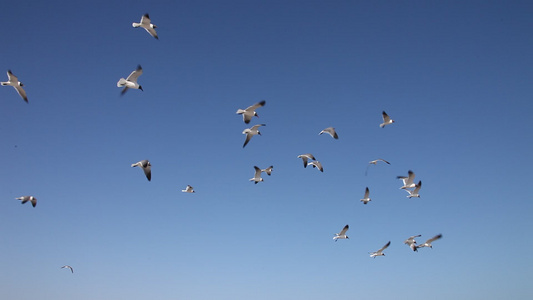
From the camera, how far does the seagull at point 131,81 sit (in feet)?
67.7

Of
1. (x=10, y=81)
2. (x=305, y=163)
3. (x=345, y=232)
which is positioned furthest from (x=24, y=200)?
(x=345, y=232)

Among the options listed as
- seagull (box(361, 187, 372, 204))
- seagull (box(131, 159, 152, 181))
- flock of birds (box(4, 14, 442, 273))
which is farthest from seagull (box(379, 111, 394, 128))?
seagull (box(131, 159, 152, 181))

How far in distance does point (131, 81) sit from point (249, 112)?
6.03 meters

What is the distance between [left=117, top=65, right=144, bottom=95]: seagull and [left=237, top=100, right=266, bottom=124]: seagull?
5187 mm

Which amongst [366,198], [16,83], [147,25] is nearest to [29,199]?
[16,83]

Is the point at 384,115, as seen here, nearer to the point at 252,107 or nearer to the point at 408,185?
the point at 408,185

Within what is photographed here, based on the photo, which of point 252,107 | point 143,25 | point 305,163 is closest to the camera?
point 143,25

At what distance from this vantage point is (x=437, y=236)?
2788cm

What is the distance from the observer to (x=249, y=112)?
918 inches

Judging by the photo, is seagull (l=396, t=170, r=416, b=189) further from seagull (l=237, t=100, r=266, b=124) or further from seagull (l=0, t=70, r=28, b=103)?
seagull (l=0, t=70, r=28, b=103)

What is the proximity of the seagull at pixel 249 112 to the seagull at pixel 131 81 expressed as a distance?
17.0ft

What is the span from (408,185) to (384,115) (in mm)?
5242

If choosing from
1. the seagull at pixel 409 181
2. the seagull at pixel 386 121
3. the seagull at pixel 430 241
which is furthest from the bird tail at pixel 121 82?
the seagull at pixel 430 241

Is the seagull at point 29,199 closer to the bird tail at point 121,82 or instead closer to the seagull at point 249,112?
the bird tail at point 121,82
